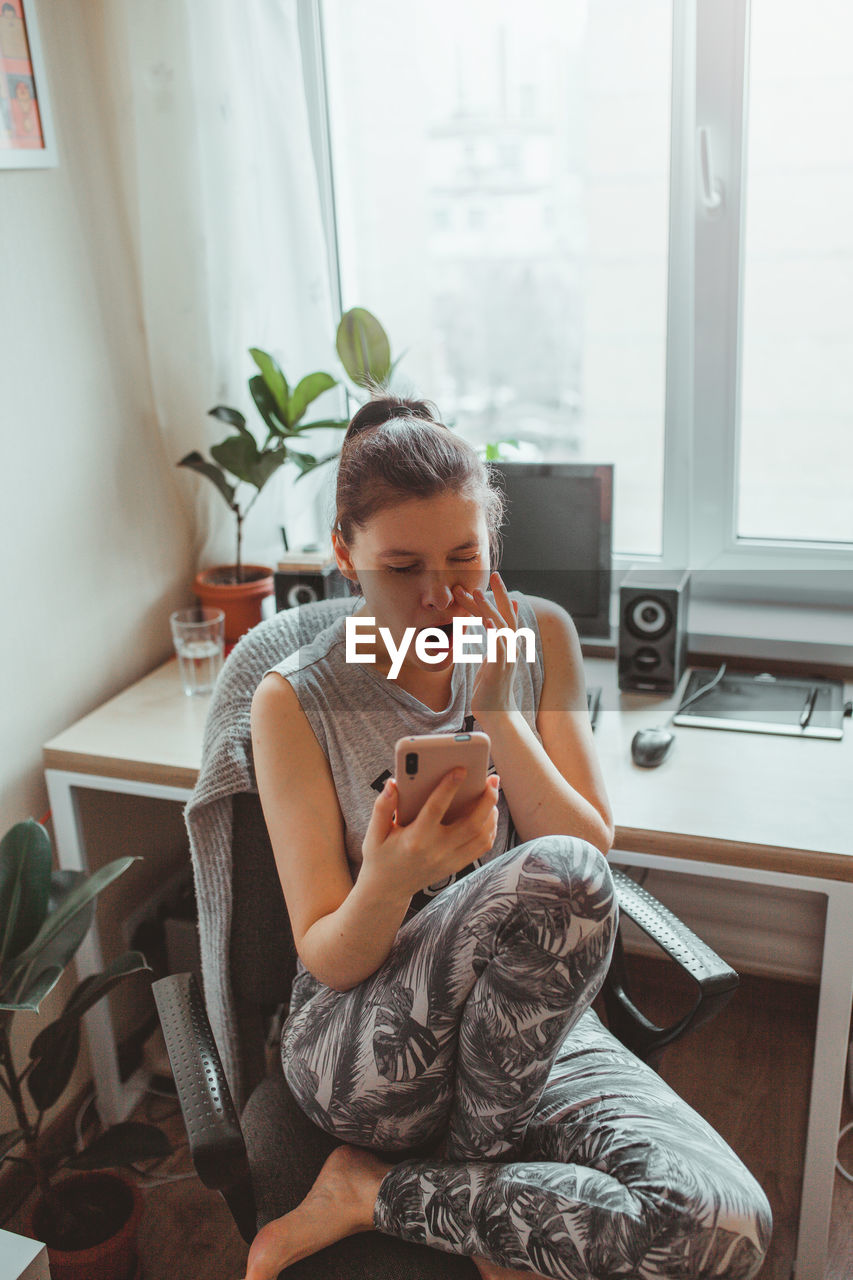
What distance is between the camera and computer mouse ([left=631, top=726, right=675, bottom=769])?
1508 millimetres

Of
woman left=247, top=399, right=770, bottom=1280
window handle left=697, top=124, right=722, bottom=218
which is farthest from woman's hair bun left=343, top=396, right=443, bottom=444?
window handle left=697, top=124, right=722, bottom=218

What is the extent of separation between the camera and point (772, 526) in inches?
79.1

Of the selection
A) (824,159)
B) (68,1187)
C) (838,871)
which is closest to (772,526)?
(824,159)

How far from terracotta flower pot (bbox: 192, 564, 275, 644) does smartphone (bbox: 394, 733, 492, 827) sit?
98cm

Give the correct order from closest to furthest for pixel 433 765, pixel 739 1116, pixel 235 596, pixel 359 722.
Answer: pixel 433 765
pixel 359 722
pixel 739 1116
pixel 235 596

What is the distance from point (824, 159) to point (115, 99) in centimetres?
118

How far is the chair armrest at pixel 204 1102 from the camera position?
39.0 inches

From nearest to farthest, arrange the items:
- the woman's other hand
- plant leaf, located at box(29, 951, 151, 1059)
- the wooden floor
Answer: the woman's other hand, plant leaf, located at box(29, 951, 151, 1059), the wooden floor

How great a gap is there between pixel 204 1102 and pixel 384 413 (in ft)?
2.51

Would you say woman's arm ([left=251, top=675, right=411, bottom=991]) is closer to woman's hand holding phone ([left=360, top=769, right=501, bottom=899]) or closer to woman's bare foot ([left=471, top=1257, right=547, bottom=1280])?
woman's hand holding phone ([left=360, top=769, right=501, bottom=899])

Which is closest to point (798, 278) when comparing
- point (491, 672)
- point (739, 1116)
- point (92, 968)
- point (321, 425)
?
point (321, 425)

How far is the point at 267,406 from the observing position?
5.91 feet

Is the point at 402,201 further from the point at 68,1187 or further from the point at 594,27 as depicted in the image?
the point at 68,1187

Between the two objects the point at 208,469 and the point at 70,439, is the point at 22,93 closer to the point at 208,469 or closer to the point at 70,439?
the point at 70,439
